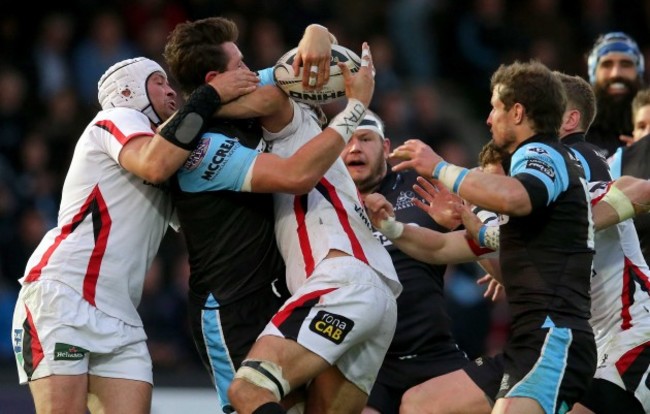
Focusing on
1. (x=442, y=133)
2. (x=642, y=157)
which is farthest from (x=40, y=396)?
(x=442, y=133)

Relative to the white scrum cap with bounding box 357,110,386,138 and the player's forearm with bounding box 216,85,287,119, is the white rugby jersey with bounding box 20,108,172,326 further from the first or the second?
the white scrum cap with bounding box 357,110,386,138

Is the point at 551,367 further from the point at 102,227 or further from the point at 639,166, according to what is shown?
the point at 102,227

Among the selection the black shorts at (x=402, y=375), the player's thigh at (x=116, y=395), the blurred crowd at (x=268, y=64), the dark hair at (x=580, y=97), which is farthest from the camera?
the blurred crowd at (x=268, y=64)

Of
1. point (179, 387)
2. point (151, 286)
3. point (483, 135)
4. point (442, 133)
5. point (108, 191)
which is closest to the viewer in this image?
point (108, 191)

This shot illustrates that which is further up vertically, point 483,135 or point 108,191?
point 108,191

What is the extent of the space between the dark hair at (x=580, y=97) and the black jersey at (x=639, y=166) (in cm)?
67

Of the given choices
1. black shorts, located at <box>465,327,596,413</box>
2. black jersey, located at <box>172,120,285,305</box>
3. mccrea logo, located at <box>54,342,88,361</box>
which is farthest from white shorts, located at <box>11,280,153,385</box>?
Answer: black shorts, located at <box>465,327,596,413</box>

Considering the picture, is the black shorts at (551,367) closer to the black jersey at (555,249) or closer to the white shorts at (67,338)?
the black jersey at (555,249)

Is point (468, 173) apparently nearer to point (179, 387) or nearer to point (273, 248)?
point (273, 248)

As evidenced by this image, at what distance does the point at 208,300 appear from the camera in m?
5.91

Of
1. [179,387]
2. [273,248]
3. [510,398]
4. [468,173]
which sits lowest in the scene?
[179,387]

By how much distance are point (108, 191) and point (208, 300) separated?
0.75 metres

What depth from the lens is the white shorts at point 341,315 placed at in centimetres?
547

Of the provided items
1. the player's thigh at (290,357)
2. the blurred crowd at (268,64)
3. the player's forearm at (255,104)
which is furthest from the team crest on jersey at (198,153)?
the blurred crowd at (268,64)
